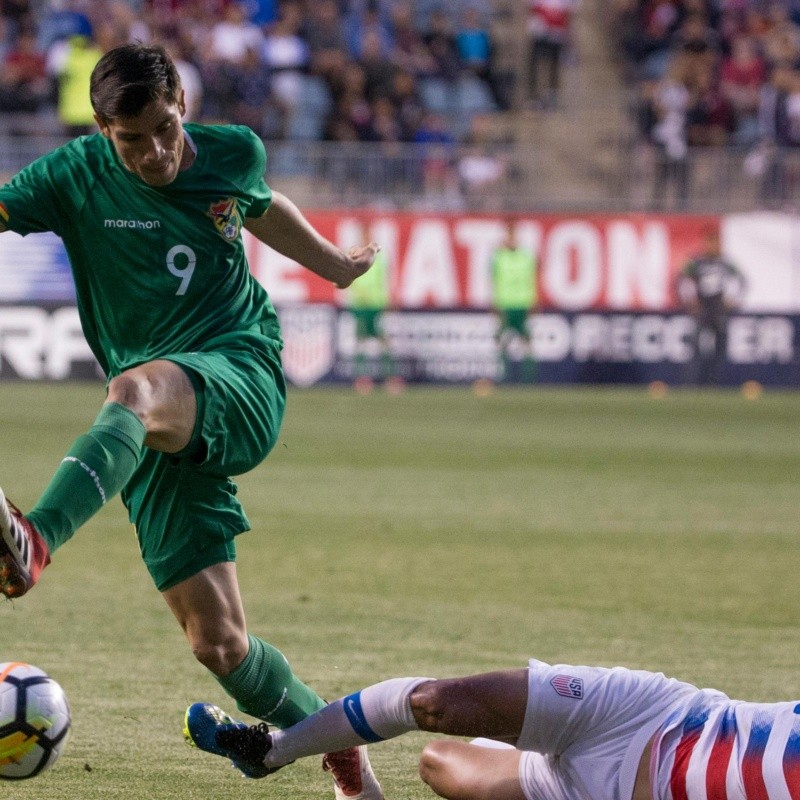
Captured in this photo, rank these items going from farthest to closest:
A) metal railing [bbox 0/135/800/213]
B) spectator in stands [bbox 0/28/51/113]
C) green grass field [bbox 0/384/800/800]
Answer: spectator in stands [bbox 0/28/51/113], metal railing [bbox 0/135/800/213], green grass field [bbox 0/384/800/800]

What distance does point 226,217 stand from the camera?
430cm

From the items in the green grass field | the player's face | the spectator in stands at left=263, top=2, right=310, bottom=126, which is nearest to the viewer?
the player's face

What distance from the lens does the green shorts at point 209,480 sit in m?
4.06

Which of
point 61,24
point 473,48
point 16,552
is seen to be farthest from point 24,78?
point 16,552

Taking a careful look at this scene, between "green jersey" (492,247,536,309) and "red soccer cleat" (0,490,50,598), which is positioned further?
"green jersey" (492,247,536,309)

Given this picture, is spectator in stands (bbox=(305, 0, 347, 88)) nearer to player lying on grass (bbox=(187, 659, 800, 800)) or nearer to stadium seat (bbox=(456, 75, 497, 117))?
stadium seat (bbox=(456, 75, 497, 117))

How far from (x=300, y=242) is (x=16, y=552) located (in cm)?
169

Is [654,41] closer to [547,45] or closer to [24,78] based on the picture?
[547,45]

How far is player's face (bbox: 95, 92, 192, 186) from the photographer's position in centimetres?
400

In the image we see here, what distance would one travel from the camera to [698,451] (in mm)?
14039

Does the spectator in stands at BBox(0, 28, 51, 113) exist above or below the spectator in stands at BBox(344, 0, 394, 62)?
below

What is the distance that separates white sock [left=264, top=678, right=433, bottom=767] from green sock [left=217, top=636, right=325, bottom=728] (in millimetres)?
375

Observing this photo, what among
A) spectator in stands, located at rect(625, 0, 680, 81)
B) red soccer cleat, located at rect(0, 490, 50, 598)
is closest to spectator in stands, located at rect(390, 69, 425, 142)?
spectator in stands, located at rect(625, 0, 680, 81)

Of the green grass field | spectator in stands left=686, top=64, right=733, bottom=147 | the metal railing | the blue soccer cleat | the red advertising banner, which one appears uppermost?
spectator in stands left=686, top=64, right=733, bottom=147
